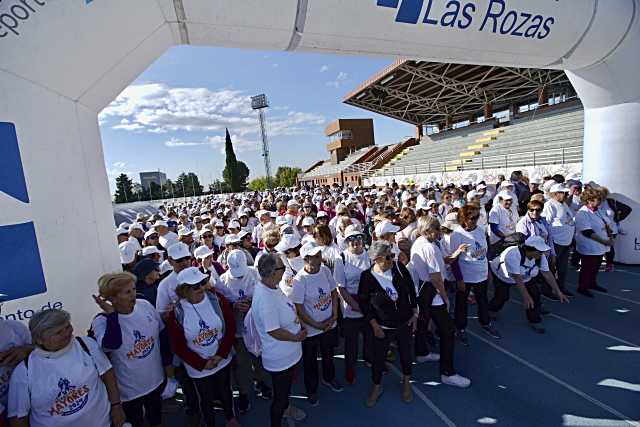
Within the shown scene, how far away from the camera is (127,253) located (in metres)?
5.07

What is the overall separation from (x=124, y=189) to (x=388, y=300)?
63791mm

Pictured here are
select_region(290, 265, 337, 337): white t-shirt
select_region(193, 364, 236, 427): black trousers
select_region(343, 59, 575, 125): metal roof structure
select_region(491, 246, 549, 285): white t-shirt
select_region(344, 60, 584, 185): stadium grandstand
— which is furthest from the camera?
select_region(343, 59, 575, 125): metal roof structure

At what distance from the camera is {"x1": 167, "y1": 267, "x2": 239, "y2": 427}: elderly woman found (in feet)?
8.28

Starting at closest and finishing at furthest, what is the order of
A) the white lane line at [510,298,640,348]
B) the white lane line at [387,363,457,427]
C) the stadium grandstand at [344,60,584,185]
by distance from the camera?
the white lane line at [387,363,457,427]
the white lane line at [510,298,640,348]
the stadium grandstand at [344,60,584,185]

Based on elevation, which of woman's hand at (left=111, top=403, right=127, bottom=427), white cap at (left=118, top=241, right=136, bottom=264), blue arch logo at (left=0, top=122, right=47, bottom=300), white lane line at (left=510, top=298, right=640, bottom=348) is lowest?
white lane line at (left=510, top=298, right=640, bottom=348)

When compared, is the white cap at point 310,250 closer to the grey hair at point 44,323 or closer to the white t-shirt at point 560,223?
the grey hair at point 44,323

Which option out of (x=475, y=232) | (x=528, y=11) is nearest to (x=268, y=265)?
(x=475, y=232)

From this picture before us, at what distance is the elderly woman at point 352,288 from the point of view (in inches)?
130

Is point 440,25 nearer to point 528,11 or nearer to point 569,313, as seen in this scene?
point 528,11

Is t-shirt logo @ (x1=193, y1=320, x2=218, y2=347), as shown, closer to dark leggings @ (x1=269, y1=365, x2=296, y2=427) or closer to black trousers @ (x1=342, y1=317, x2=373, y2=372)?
dark leggings @ (x1=269, y1=365, x2=296, y2=427)

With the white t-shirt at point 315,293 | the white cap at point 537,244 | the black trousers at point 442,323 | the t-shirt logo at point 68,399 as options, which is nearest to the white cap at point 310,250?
the white t-shirt at point 315,293

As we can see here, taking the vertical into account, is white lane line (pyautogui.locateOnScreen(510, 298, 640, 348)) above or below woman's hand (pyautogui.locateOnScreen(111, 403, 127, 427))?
below

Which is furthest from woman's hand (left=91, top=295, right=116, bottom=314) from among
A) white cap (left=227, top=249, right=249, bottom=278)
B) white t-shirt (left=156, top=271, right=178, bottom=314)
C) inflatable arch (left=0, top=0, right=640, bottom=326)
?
white cap (left=227, top=249, right=249, bottom=278)

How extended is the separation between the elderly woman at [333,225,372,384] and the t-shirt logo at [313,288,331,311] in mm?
202
